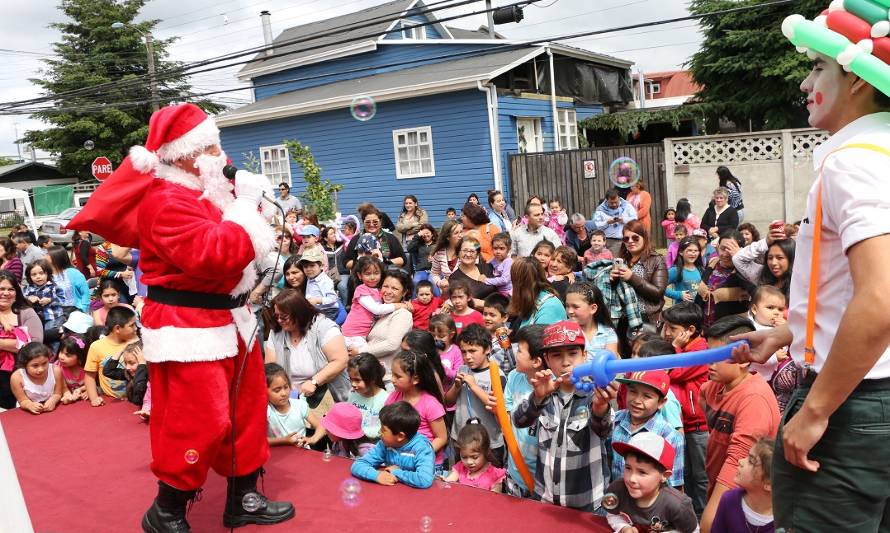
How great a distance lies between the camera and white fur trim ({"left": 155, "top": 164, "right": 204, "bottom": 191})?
288 cm

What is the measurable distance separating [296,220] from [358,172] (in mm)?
6149

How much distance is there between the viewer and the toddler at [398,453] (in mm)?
3492

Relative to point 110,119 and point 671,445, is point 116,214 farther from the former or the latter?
point 110,119

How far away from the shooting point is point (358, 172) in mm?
17141

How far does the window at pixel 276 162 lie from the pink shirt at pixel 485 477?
15457mm

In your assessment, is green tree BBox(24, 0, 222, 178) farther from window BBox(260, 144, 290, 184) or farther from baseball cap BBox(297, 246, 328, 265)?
baseball cap BBox(297, 246, 328, 265)

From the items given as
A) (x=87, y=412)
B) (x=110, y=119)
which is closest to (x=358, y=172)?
(x=87, y=412)

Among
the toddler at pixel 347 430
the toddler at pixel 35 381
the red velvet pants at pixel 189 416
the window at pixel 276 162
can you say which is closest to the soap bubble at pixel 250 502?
the red velvet pants at pixel 189 416

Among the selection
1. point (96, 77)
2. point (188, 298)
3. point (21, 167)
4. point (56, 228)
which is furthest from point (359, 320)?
point (21, 167)

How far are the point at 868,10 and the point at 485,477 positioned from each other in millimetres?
2784

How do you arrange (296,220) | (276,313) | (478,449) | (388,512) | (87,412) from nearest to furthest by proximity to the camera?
(388,512), (478,449), (276,313), (87,412), (296,220)

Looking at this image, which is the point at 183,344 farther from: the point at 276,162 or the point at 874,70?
the point at 276,162

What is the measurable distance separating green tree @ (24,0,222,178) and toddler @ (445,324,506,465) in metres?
33.5

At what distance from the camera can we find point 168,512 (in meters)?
2.88
